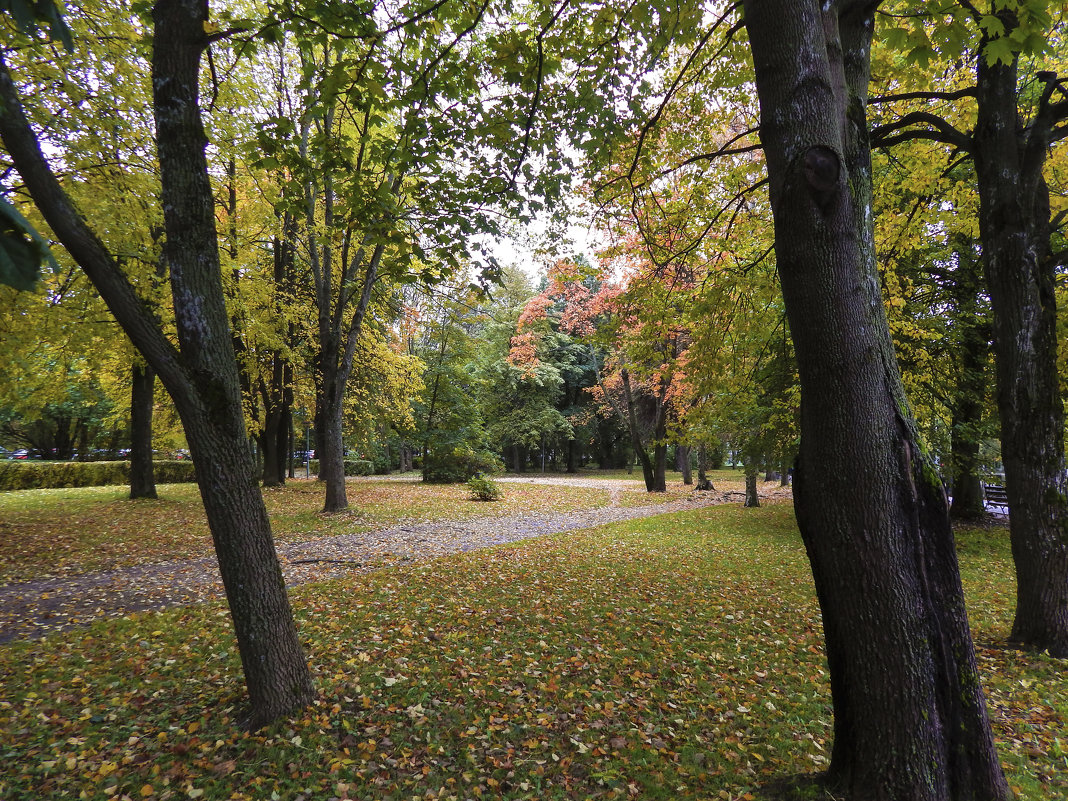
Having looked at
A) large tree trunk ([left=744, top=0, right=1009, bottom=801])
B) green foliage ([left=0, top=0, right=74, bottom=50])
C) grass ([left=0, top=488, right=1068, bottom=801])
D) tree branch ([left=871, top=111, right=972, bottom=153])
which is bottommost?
grass ([left=0, top=488, right=1068, bottom=801])

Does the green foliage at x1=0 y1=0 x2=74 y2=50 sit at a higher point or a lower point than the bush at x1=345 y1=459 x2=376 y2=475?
higher

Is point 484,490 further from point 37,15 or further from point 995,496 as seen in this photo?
point 995,496

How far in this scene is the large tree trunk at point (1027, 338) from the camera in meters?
4.80

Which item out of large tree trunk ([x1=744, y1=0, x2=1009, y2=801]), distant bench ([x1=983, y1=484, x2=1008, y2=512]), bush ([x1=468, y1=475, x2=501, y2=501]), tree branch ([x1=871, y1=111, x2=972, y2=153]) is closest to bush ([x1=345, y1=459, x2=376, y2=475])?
bush ([x1=468, y1=475, x2=501, y2=501])

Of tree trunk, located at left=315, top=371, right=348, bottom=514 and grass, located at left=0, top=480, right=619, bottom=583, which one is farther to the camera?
tree trunk, located at left=315, top=371, right=348, bottom=514

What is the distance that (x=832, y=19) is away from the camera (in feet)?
8.93

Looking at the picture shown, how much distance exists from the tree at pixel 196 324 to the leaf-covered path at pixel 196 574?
3689 millimetres

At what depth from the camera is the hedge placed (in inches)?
711

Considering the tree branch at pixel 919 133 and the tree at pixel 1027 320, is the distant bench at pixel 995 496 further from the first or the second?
the tree branch at pixel 919 133

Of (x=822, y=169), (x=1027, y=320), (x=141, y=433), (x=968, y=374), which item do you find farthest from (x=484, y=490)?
(x=822, y=169)

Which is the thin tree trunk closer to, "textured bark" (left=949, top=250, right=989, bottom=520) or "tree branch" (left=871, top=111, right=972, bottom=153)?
"textured bark" (left=949, top=250, right=989, bottom=520)

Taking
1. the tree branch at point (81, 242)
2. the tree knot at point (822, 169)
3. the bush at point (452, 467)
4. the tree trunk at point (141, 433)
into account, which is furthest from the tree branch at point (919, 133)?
the bush at point (452, 467)

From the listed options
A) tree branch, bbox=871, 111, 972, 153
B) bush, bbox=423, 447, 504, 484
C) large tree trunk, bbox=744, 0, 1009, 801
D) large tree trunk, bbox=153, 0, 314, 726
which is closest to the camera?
large tree trunk, bbox=744, 0, 1009, 801

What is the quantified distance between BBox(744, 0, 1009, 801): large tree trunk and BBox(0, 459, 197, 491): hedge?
2499cm
